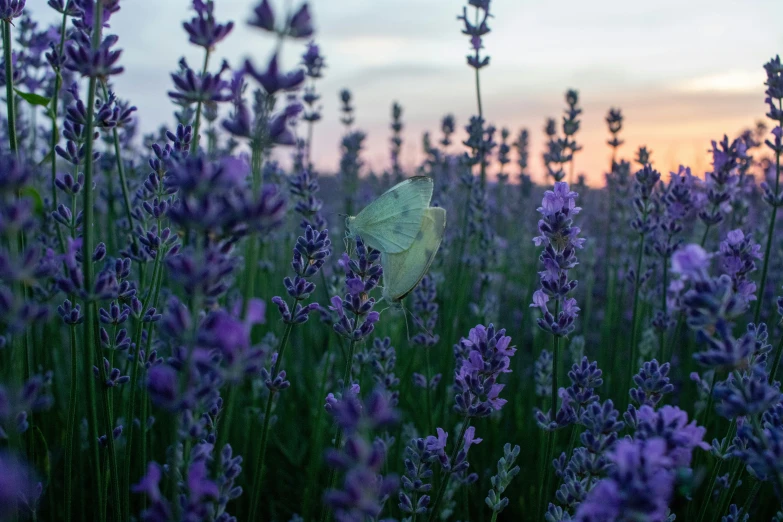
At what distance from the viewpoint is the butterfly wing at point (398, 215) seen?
2.41 m

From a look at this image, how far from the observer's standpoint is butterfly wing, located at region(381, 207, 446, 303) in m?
2.45

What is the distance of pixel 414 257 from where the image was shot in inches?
97.4

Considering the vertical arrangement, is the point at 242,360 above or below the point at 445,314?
above

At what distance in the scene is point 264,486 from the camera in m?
2.87

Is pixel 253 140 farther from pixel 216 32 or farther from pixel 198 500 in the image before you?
pixel 198 500

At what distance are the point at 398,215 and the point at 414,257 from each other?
→ 7.3 inches

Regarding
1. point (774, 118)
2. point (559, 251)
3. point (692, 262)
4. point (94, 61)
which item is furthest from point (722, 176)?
point (94, 61)

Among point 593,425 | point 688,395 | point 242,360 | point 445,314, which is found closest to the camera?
point 242,360

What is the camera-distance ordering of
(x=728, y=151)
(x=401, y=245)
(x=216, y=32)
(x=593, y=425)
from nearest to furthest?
(x=216, y=32)
(x=593, y=425)
(x=401, y=245)
(x=728, y=151)

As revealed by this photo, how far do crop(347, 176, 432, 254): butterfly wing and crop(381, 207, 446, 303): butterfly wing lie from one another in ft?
0.13

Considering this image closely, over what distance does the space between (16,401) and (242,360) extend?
15.5 inches

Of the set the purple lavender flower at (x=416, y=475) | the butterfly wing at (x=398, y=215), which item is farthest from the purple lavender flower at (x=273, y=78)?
the butterfly wing at (x=398, y=215)

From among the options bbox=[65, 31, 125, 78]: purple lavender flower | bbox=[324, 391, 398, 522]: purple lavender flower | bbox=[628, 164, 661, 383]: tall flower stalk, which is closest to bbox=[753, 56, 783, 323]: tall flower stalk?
bbox=[628, 164, 661, 383]: tall flower stalk

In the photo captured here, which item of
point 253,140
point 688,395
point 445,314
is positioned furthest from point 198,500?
point 688,395
